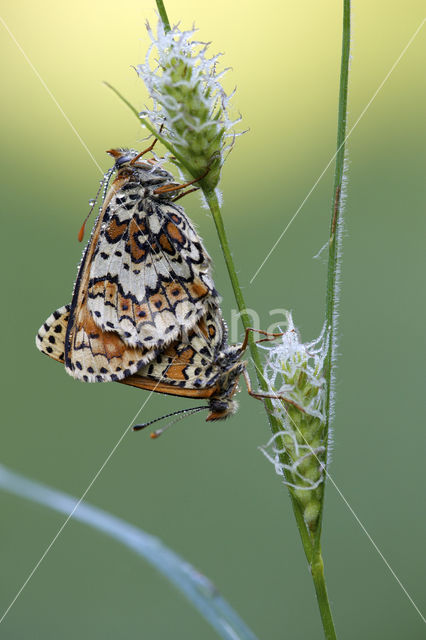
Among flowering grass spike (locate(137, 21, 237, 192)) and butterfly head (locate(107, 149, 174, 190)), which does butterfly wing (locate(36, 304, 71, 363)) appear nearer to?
butterfly head (locate(107, 149, 174, 190))

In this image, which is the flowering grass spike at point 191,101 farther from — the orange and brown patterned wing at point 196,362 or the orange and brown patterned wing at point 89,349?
the orange and brown patterned wing at point 89,349

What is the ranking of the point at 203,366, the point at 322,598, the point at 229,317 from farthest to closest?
1. the point at 229,317
2. the point at 203,366
3. the point at 322,598

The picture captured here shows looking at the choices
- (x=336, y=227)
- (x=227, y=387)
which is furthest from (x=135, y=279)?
(x=336, y=227)

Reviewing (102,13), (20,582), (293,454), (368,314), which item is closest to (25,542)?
(20,582)

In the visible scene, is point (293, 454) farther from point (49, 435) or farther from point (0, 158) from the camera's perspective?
point (0, 158)

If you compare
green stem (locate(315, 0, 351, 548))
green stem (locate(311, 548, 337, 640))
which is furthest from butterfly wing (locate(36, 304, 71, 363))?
green stem (locate(311, 548, 337, 640))

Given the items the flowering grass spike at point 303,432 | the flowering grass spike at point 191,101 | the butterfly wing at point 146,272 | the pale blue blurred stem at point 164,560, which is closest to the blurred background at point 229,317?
the butterfly wing at point 146,272

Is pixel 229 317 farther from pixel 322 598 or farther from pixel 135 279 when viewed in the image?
pixel 322 598

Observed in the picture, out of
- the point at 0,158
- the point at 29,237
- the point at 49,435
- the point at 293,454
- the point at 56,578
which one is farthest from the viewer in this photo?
the point at 0,158
